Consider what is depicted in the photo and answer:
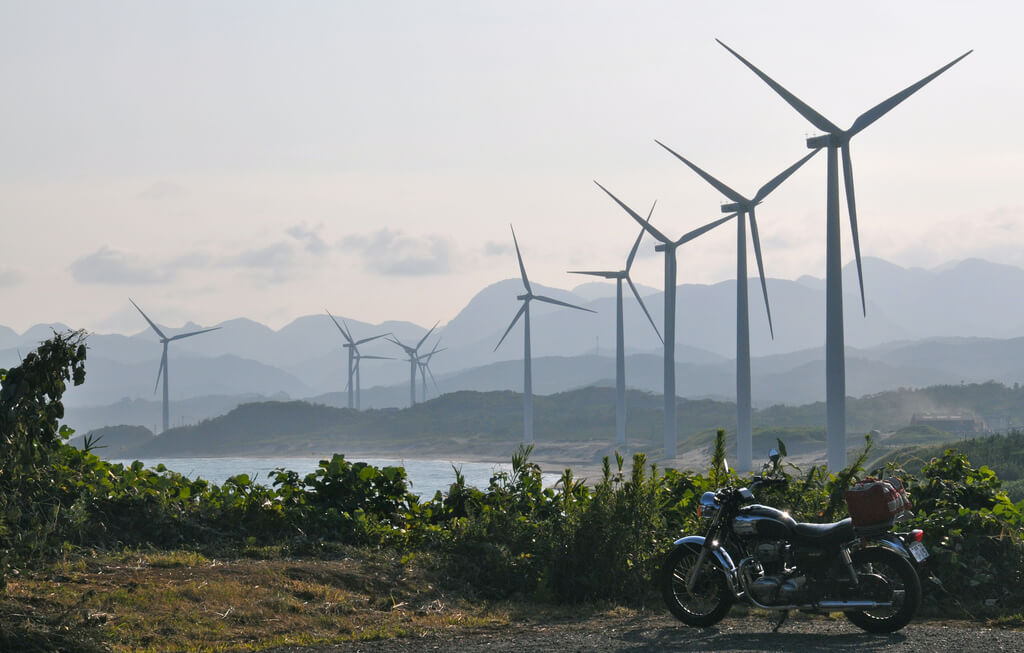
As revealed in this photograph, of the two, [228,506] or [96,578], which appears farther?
[228,506]

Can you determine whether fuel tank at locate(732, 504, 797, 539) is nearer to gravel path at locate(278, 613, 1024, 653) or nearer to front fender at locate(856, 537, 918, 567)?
front fender at locate(856, 537, 918, 567)

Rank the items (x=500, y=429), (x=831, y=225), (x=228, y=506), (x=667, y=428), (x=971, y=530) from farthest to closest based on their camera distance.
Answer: (x=500, y=429) → (x=667, y=428) → (x=831, y=225) → (x=228, y=506) → (x=971, y=530)

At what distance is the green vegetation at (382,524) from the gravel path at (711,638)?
0.69 meters

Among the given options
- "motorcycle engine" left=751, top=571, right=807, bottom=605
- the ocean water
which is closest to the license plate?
"motorcycle engine" left=751, top=571, right=807, bottom=605

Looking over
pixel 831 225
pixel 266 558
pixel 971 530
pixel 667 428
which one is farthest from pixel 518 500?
pixel 667 428

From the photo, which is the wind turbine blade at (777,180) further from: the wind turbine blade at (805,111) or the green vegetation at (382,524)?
the green vegetation at (382,524)

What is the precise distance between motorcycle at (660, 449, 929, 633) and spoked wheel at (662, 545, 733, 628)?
0.01 metres

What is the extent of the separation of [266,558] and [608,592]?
412 cm

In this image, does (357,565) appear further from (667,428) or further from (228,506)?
(667,428)

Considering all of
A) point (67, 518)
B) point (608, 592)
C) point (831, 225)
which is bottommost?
point (608, 592)


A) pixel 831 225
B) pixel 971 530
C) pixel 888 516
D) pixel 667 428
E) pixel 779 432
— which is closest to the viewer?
pixel 888 516

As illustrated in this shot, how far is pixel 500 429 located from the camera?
191 metres

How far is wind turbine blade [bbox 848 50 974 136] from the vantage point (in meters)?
52.4

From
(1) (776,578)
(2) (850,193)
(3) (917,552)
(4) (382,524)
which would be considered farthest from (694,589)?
(2) (850,193)
